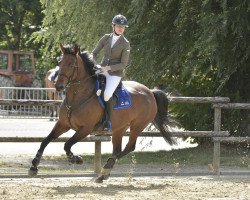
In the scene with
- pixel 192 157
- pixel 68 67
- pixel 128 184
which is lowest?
pixel 192 157

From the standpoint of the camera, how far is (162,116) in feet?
41.8

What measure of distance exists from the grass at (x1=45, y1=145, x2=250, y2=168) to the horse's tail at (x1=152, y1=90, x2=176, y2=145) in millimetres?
1986

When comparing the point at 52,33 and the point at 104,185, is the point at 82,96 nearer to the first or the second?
the point at 104,185

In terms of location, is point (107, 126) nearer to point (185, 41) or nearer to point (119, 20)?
point (119, 20)

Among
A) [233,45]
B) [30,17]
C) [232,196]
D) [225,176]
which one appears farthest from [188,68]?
[30,17]

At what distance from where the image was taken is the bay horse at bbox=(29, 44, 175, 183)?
430 inches

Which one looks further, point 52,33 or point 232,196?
point 52,33

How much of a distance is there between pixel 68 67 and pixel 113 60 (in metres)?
0.97

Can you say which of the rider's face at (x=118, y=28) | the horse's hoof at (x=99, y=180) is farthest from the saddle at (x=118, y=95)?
the horse's hoof at (x=99, y=180)

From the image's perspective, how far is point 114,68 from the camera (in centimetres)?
1130

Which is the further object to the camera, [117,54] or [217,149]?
[217,149]

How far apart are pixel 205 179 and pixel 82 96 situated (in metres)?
2.87

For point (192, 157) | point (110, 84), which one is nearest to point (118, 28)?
point (110, 84)

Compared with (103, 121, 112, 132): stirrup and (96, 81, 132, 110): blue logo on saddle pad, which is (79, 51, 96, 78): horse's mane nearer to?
(96, 81, 132, 110): blue logo on saddle pad
